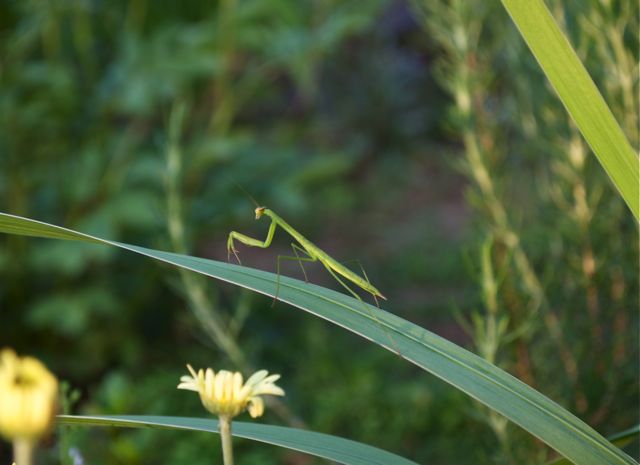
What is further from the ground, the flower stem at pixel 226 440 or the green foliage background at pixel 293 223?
the green foliage background at pixel 293 223

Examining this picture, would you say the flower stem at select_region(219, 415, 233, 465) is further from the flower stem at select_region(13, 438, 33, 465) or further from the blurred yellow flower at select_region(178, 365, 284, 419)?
the flower stem at select_region(13, 438, 33, 465)

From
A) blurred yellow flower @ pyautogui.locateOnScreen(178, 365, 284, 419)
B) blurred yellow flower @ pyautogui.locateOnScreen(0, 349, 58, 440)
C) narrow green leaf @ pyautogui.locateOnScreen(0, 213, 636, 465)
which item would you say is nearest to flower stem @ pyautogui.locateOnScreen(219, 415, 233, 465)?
blurred yellow flower @ pyautogui.locateOnScreen(178, 365, 284, 419)

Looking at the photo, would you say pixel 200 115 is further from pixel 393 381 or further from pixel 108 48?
pixel 393 381

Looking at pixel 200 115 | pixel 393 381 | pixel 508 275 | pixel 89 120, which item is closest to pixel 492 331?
pixel 508 275

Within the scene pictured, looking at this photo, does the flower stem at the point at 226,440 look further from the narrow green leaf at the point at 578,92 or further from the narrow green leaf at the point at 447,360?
the narrow green leaf at the point at 578,92

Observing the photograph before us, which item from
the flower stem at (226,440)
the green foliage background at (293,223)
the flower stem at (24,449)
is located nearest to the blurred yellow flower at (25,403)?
the flower stem at (24,449)

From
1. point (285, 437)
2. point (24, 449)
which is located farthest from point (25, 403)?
point (285, 437)
